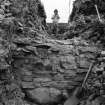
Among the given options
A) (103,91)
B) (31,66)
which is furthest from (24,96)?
(103,91)

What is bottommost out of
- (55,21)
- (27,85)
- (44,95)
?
(44,95)

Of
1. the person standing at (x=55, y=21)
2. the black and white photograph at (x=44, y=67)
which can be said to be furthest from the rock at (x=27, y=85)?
the person standing at (x=55, y=21)

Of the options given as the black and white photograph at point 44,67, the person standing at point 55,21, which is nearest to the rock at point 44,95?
the black and white photograph at point 44,67

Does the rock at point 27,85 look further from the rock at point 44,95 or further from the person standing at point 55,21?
the person standing at point 55,21

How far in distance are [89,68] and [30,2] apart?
660cm

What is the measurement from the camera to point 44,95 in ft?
32.7

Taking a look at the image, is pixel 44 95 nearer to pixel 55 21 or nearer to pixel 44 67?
pixel 44 67

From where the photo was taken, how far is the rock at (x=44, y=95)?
992 centimetres

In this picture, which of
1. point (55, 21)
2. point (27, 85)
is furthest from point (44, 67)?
point (55, 21)

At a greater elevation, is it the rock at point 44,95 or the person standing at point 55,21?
the person standing at point 55,21

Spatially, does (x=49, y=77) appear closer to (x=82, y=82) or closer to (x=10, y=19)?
(x=82, y=82)

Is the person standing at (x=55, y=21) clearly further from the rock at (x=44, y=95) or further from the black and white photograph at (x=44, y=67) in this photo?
the rock at (x=44, y=95)

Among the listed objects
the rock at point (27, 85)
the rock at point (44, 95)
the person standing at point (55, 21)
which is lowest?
the rock at point (44, 95)

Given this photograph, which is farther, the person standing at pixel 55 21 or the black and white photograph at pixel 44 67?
the person standing at pixel 55 21
